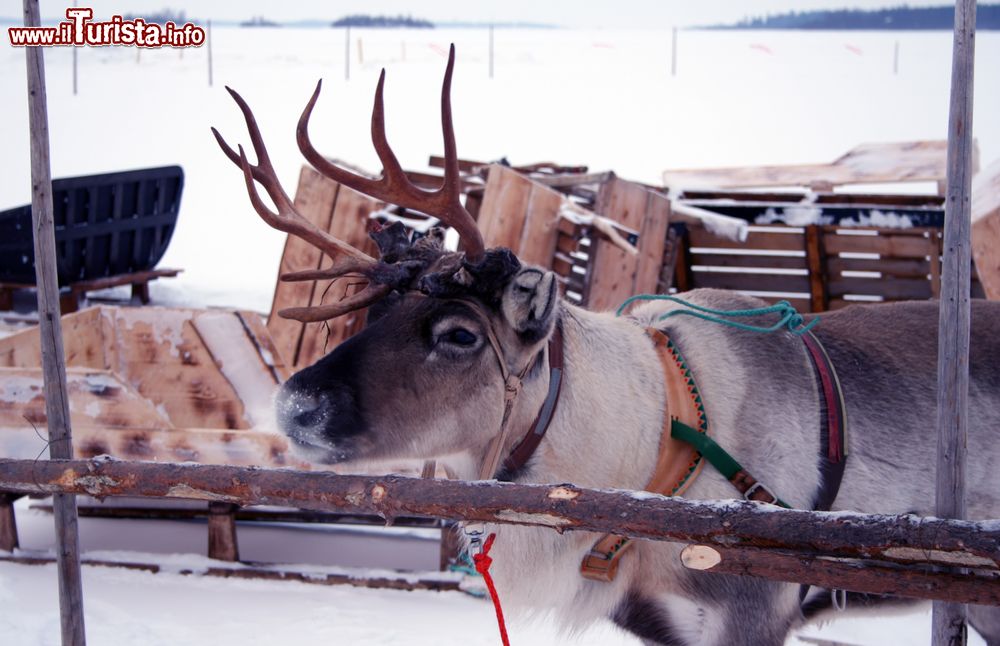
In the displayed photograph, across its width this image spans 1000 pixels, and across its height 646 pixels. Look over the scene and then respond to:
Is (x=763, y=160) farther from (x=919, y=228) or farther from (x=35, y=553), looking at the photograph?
(x=35, y=553)

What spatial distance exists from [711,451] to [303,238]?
4.26 ft

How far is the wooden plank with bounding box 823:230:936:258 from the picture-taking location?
632 centimetres

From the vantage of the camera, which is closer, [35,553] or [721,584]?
[721,584]

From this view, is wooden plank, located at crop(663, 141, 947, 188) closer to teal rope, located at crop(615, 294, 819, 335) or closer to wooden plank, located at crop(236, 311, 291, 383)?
wooden plank, located at crop(236, 311, 291, 383)

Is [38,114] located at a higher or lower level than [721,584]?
higher

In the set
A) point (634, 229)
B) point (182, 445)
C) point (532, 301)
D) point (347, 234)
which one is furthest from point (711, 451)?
point (347, 234)

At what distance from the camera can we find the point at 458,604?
4.36 metres

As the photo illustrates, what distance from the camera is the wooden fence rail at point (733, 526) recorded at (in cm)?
183

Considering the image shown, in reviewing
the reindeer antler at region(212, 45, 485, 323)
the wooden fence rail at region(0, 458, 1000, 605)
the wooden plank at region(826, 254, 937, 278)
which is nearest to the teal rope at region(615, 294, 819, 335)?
the reindeer antler at region(212, 45, 485, 323)

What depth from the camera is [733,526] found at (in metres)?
1.93

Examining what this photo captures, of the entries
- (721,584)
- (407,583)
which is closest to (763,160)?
(407,583)

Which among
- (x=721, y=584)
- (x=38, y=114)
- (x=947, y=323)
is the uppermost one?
(x=38, y=114)

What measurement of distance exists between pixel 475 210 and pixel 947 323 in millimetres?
4483

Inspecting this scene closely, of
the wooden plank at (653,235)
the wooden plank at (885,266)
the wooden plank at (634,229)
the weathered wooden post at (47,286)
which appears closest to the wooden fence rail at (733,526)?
the weathered wooden post at (47,286)
